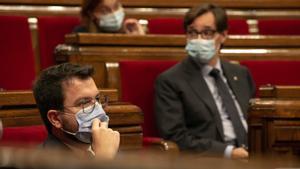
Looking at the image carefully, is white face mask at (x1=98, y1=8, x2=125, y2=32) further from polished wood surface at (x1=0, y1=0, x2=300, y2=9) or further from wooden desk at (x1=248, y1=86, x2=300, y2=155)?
wooden desk at (x1=248, y1=86, x2=300, y2=155)

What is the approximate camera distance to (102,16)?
1.47m

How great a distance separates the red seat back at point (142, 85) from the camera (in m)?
1.30

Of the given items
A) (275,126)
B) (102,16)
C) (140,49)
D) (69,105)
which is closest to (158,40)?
(140,49)

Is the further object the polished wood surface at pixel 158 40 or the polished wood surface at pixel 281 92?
the polished wood surface at pixel 158 40

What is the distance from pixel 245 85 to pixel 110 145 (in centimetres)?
68

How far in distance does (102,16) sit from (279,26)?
1.66 ft

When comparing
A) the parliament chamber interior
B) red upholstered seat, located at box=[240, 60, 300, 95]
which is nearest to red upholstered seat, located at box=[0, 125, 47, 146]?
the parliament chamber interior

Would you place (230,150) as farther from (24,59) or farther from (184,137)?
(24,59)

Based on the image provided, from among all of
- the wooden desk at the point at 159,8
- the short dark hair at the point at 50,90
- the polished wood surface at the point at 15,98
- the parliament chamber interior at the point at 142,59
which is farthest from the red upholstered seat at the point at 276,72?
the short dark hair at the point at 50,90

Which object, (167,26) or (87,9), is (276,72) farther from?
(87,9)

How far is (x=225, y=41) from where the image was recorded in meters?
1.46

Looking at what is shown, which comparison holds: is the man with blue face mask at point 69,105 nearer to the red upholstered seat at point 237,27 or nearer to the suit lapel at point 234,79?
the suit lapel at point 234,79

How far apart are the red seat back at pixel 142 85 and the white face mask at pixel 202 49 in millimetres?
69

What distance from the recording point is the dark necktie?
51.7 inches
